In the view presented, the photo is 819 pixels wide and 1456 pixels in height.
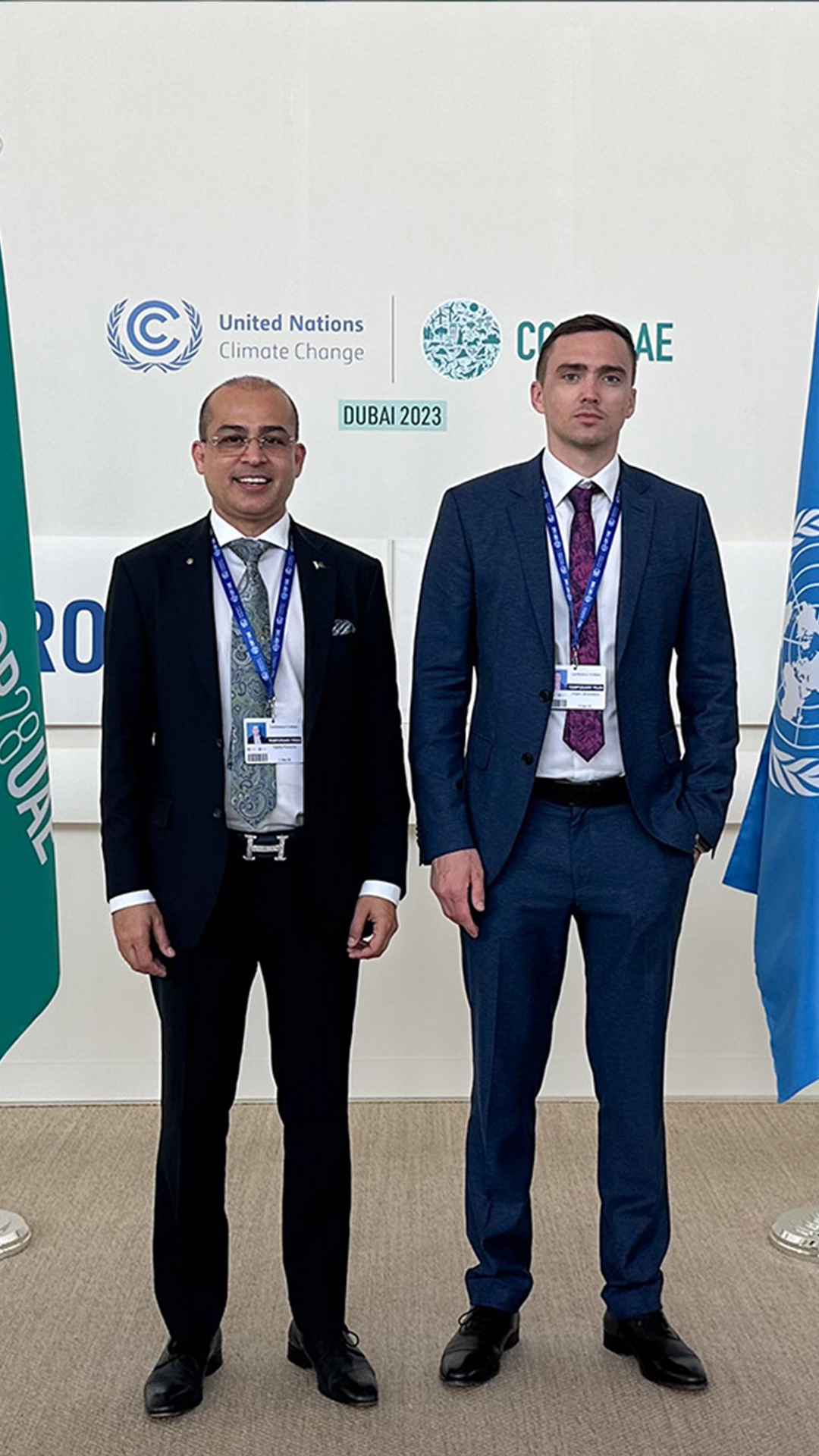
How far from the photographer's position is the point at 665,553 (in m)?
2.87

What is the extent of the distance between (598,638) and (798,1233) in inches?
60.7

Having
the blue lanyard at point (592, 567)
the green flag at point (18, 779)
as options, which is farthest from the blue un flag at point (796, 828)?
the green flag at point (18, 779)

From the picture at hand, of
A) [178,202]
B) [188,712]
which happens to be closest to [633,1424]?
[188,712]

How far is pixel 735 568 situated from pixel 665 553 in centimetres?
170

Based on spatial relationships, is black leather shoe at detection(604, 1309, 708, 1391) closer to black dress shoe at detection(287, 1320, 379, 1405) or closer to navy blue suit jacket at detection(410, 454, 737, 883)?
black dress shoe at detection(287, 1320, 379, 1405)

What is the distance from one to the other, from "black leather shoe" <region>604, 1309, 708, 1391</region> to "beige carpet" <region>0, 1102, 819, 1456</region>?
3 centimetres

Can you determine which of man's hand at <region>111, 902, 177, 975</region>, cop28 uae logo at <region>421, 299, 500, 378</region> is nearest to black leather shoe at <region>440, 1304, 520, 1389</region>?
man's hand at <region>111, 902, 177, 975</region>

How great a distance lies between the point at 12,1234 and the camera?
359 cm

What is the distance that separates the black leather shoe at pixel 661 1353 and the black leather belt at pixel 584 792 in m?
0.92

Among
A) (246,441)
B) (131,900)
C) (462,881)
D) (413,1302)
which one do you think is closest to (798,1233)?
(413,1302)

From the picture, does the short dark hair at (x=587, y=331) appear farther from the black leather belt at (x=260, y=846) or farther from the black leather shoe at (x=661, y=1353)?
the black leather shoe at (x=661, y=1353)

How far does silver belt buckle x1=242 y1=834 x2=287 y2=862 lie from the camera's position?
272 centimetres

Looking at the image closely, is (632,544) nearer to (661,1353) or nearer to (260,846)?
(260,846)

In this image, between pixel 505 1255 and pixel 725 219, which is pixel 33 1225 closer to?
pixel 505 1255
